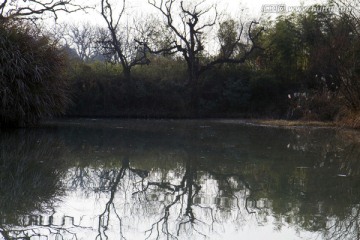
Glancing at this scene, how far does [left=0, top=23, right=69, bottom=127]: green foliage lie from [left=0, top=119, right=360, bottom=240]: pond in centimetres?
469

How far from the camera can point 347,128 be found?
19.1 m

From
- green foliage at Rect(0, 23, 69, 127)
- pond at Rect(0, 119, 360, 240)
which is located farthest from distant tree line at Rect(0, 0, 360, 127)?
pond at Rect(0, 119, 360, 240)

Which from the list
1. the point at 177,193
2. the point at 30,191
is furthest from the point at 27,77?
the point at 177,193

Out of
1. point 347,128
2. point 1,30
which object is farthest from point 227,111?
point 1,30

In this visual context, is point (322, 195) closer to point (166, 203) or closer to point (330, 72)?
point (166, 203)

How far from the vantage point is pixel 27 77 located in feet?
51.9

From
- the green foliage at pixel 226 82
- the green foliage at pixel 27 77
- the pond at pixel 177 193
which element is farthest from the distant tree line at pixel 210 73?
the pond at pixel 177 193

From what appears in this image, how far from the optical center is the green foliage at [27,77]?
49.5ft

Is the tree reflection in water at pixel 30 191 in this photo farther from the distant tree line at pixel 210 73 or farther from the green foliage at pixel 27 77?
the distant tree line at pixel 210 73

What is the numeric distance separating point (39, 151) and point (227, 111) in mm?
20386

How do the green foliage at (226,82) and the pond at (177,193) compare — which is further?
the green foliage at (226,82)

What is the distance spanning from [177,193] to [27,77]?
36.5ft

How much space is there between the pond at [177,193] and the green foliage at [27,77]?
469 centimetres

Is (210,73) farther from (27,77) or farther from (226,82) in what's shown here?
(27,77)
